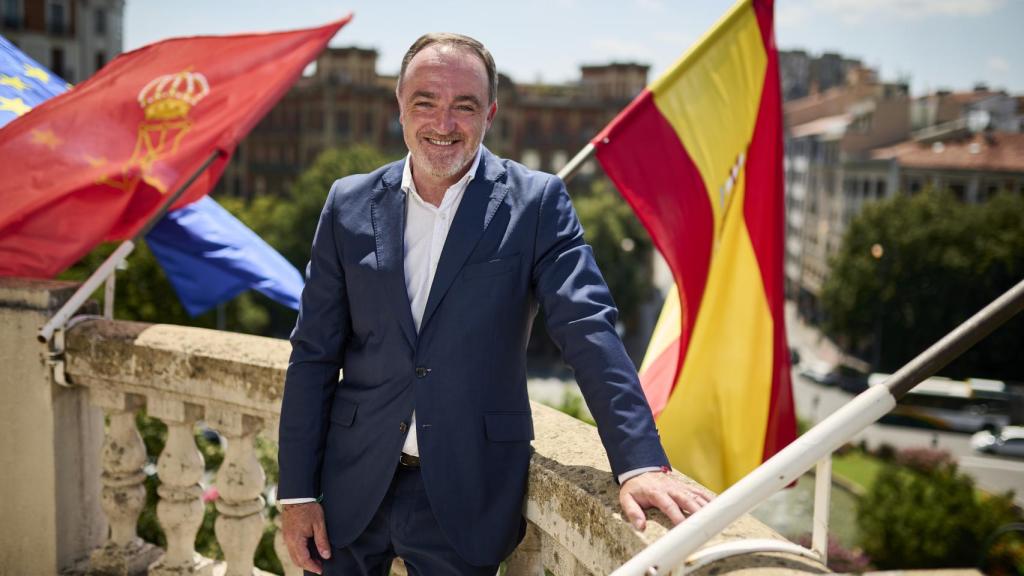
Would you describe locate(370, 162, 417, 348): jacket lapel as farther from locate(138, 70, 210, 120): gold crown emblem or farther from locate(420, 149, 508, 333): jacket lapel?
locate(138, 70, 210, 120): gold crown emblem

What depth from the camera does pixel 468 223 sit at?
104 inches

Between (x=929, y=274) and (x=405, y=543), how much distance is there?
4562 cm

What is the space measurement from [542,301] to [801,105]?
81.4m

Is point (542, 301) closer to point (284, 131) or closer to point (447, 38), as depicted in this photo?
point (447, 38)

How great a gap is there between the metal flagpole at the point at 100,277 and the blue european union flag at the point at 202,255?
0.33 m

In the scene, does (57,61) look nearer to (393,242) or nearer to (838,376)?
(838,376)

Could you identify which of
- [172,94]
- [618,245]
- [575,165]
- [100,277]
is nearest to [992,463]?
[618,245]

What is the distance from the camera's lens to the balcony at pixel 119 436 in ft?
12.0

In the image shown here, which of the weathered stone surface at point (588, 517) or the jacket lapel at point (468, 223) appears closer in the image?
the weathered stone surface at point (588, 517)

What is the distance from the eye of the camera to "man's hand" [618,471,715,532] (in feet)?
7.47

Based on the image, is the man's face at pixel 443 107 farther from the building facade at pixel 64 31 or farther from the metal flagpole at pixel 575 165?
the building facade at pixel 64 31

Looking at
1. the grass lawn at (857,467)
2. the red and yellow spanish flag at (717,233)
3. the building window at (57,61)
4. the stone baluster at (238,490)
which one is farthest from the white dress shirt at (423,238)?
the building window at (57,61)

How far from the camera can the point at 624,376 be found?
244 cm

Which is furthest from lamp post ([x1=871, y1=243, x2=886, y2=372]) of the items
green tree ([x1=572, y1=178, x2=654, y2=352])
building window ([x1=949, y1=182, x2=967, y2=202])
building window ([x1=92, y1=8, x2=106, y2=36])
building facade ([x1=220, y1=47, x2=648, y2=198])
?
building window ([x1=92, y1=8, x2=106, y2=36])
